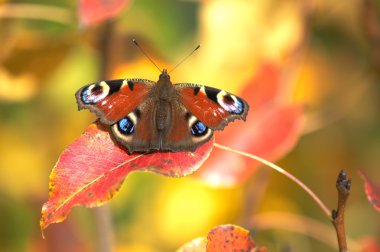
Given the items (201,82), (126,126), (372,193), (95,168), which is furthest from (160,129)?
(201,82)

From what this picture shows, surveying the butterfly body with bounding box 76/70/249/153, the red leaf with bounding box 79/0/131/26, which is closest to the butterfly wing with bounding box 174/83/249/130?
the butterfly body with bounding box 76/70/249/153

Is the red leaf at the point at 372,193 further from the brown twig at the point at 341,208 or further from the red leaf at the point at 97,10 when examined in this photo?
the red leaf at the point at 97,10

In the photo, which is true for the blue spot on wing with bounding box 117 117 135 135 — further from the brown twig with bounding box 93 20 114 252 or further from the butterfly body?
the brown twig with bounding box 93 20 114 252

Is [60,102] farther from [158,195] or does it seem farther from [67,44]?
[67,44]

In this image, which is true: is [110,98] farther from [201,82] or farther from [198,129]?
[201,82]

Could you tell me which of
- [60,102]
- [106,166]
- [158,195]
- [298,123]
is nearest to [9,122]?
[60,102]

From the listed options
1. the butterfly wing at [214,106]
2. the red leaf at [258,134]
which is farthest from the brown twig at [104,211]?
the butterfly wing at [214,106]

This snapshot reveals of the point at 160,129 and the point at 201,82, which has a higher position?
the point at 160,129

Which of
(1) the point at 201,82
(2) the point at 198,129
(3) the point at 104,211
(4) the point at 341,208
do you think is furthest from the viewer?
(1) the point at 201,82
